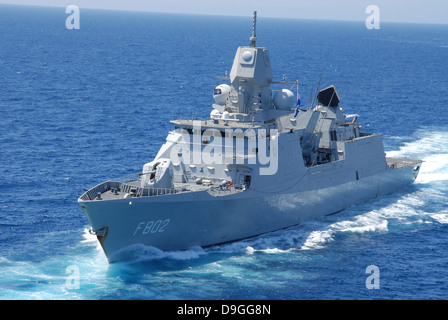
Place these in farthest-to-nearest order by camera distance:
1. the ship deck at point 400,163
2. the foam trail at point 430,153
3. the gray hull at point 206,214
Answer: the foam trail at point 430,153 < the ship deck at point 400,163 < the gray hull at point 206,214

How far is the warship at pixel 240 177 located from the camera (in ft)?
75.8

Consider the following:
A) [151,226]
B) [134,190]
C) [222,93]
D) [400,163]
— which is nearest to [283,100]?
[222,93]

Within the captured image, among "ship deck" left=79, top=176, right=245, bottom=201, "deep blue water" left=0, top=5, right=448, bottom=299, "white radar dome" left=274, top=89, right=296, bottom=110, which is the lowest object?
"deep blue water" left=0, top=5, right=448, bottom=299

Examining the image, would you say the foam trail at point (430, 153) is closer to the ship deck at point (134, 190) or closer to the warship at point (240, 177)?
the warship at point (240, 177)

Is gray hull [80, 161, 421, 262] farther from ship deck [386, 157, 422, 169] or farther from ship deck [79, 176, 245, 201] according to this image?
ship deck [386, 157, 422, 169]

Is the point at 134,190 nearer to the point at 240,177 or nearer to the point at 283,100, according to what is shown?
the point at 240,177

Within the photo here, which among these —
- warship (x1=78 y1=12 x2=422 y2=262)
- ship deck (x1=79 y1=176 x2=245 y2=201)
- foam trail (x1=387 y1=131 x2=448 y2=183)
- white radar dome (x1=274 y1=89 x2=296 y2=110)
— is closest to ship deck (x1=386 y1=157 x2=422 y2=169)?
foam trail (x1=387 y1=131 x2=448 y2=183)

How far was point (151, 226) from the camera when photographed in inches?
914

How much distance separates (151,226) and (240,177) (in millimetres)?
4646

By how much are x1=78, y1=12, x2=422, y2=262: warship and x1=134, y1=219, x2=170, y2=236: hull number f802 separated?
4 centimetres

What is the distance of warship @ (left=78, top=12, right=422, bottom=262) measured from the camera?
75.8 ft

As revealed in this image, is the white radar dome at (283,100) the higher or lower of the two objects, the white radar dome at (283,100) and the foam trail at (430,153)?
the higher

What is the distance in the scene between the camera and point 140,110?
53750 mm

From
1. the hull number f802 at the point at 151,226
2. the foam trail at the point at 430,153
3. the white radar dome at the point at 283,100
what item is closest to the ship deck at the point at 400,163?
the foam trail at the point at 430,153
